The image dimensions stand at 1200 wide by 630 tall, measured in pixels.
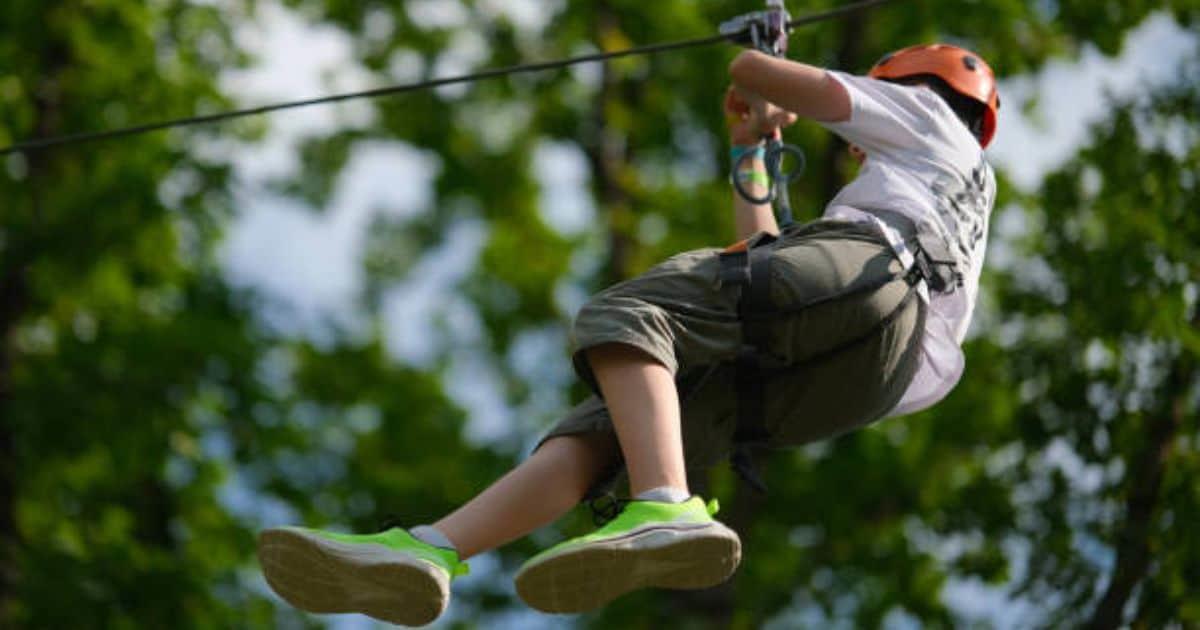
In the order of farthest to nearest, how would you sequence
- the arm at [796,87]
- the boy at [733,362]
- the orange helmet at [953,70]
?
the orange helmet at [953,70]
the arm at [796,87]
the boy at [733,362]

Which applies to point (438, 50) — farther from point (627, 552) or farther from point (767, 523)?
point (627, 552)

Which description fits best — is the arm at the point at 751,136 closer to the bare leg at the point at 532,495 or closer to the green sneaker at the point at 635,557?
the bare leg at the point at 532,495

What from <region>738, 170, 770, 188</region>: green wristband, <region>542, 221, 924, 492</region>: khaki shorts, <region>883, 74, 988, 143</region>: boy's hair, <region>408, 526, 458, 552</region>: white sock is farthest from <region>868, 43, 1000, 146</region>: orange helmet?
<region>408, 526, 458, 552</region>: white sock

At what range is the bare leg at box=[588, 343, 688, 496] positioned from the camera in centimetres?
418

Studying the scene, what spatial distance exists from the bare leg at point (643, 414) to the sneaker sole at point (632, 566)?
19cm

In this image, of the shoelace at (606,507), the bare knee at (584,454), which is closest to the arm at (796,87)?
the bare knee at (584,454)

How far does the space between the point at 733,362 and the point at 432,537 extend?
2.74 ft

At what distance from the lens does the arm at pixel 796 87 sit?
4.41 metres

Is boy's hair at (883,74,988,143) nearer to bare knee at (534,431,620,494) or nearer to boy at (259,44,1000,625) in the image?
boy at (259,44,1000,625)

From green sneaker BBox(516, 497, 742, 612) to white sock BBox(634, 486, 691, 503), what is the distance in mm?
20

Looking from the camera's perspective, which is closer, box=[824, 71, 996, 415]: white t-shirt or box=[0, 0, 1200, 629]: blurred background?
box=[824, 71, 996, 415]: white t-shirt

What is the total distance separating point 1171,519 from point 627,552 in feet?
13.8

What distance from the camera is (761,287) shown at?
4.30 m

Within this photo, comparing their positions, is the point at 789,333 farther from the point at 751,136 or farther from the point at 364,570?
the point at 364,570
